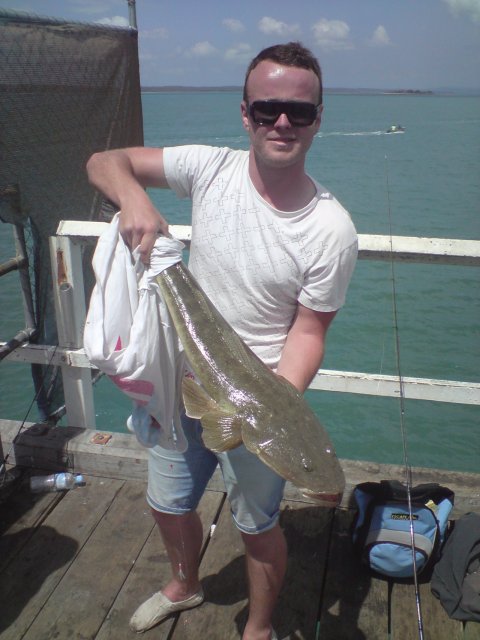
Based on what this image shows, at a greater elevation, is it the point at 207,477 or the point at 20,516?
the point at 207,477

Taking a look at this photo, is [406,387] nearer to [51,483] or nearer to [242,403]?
[242,403]

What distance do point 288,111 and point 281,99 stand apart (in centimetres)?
6

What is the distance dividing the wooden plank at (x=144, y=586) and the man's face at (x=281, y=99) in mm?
2251

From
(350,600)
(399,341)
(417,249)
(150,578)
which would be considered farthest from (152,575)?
(399,341)

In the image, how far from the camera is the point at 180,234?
10.8 ft

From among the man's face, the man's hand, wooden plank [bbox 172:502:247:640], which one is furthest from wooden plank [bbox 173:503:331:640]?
the man's face

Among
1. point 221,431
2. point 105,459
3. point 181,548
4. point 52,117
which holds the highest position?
point 52,117


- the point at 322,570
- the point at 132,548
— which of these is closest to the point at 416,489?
the point at 322,570

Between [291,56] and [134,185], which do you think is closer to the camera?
[291,56]

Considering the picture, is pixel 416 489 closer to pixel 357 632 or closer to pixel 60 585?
pixel 357 632

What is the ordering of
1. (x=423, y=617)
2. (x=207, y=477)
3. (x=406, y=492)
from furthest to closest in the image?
(x=406, y=492), (x=423, y=617), (x=207, y=477)

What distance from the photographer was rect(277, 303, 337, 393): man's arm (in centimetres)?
240

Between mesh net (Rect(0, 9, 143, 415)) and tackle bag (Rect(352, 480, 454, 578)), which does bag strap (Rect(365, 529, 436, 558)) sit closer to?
tackle bag (Rect(352, 480, 454, 578))

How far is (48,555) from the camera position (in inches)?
128
